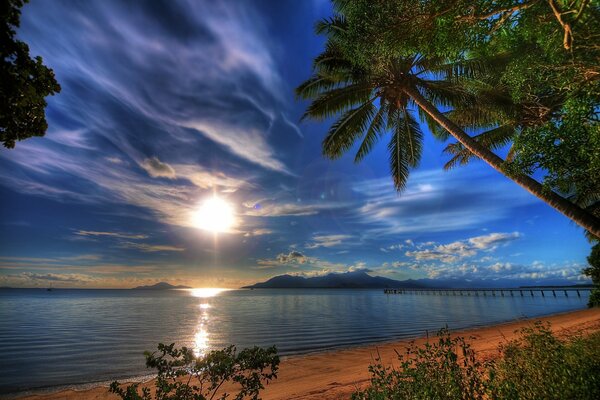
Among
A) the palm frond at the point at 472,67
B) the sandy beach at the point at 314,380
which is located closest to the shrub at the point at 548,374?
the sandy beach at the point at 314,380

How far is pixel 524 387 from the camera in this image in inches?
185

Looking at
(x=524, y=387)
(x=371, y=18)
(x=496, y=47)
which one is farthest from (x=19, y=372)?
(x=496, y=47)

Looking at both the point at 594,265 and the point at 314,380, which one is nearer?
the point at 314,380

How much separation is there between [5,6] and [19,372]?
1792 centimetres

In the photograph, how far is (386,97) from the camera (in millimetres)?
13734

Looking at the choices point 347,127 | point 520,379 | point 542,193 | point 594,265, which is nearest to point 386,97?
point 347,127

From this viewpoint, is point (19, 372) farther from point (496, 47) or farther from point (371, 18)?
point (496, 47)

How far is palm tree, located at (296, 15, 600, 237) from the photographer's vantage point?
12.1 m

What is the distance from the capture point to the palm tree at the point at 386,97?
12069 mm

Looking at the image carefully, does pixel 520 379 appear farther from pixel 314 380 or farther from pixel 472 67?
pixel 472 67

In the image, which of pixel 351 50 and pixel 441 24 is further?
pixel 351 50

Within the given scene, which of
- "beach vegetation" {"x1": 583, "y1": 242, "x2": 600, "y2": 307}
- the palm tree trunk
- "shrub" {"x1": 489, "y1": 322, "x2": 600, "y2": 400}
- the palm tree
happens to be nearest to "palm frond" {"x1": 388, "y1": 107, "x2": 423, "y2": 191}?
the palm tree

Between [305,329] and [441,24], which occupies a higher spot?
[441,24]

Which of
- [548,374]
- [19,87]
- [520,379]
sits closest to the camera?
[19,87]
